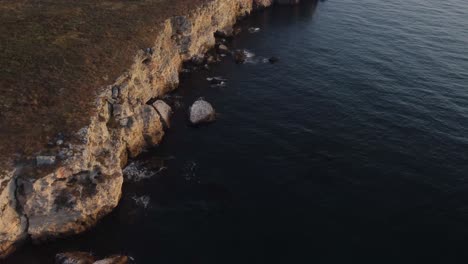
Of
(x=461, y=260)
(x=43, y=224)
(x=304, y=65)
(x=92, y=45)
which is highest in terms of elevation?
(x=92, y=45)

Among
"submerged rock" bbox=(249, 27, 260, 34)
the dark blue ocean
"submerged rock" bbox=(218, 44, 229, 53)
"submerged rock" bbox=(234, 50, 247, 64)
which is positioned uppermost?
"submerged rock" bbox=(249, 27, 260, 34)

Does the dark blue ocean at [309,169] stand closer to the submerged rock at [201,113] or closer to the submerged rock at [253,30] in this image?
the submerged rock at [201,113]

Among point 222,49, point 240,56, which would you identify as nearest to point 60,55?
point 240,56

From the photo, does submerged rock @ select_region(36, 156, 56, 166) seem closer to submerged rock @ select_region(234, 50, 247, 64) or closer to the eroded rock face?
the eroded rock face

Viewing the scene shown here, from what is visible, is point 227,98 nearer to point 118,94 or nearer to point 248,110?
Result: point 248,110

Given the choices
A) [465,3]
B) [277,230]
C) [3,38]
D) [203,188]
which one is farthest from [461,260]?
[465,3]

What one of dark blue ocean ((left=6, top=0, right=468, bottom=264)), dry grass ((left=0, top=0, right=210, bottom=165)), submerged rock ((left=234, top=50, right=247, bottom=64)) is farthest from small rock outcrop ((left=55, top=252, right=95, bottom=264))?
submerged rock ((left=234, top=50, right=247, bottom=64))
